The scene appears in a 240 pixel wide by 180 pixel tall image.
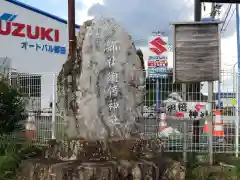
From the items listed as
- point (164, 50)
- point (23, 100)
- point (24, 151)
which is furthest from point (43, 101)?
point (164, 50)

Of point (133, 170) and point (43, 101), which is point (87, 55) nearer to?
point (133, 170)

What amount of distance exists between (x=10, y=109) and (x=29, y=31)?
13.4m

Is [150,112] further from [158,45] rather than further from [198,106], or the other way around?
[158,45]

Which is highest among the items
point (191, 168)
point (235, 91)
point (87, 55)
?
point (87, 55)

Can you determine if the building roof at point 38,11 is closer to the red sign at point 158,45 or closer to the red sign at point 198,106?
the red sign at point 158,45

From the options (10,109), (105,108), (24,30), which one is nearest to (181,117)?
(105,108)

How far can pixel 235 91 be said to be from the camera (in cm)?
886

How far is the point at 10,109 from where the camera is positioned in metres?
9.16

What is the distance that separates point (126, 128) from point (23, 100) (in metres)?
3.86

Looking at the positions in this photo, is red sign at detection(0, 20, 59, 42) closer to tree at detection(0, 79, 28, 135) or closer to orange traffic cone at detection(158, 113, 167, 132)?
tree at detection(0, 79, 28, 135)

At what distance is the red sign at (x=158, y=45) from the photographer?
14.9 m

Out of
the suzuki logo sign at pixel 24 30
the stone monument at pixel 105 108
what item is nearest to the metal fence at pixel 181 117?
the stone monument at pixel 105 108

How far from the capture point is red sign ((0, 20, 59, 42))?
20719 millimetres

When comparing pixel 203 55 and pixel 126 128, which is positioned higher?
pixel 203 55
